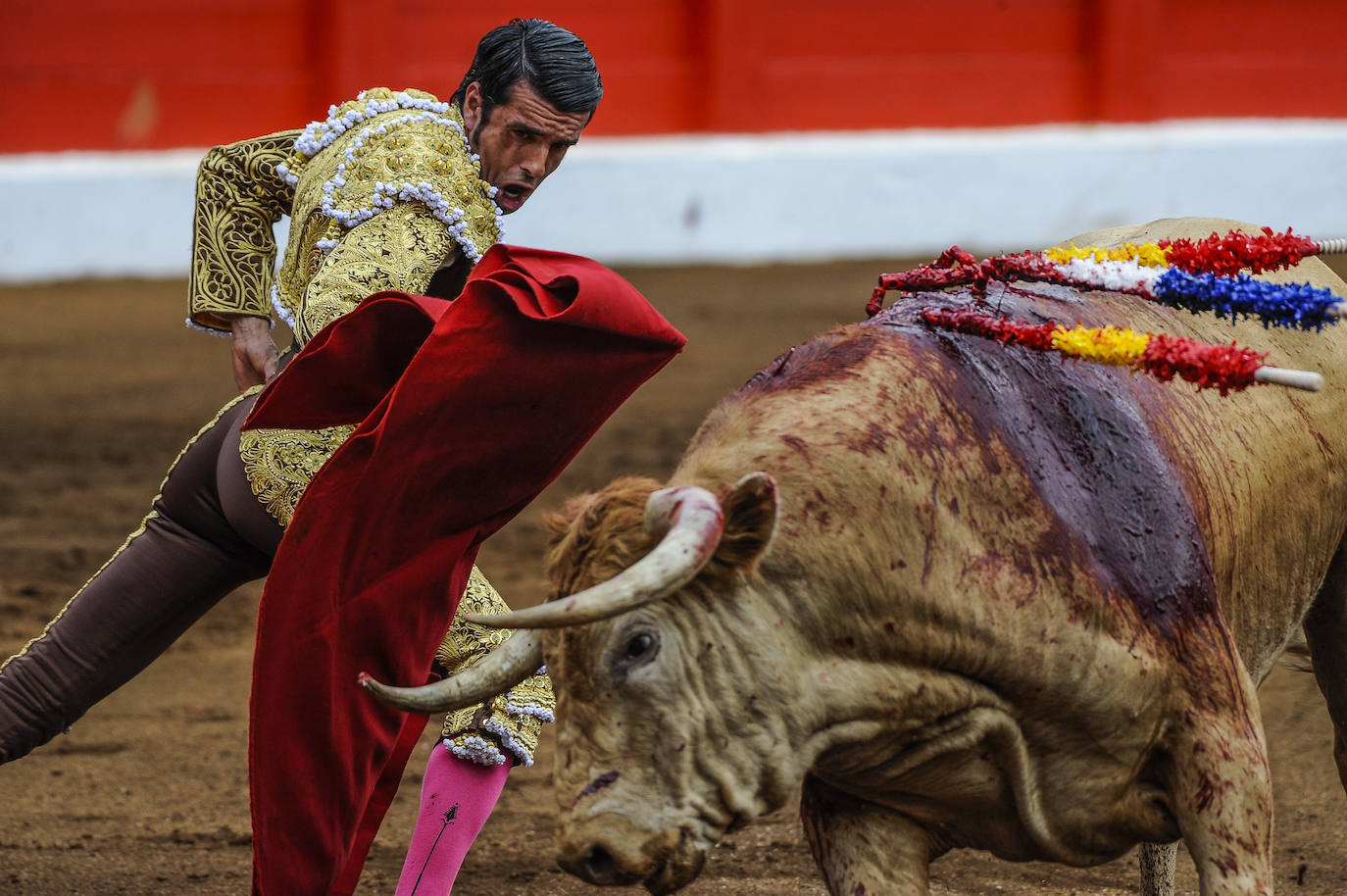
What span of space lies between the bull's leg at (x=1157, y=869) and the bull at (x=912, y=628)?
2.12 feet

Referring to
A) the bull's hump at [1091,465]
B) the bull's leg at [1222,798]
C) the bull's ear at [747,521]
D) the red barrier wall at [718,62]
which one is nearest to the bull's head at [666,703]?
the bull's ear at [747,521]

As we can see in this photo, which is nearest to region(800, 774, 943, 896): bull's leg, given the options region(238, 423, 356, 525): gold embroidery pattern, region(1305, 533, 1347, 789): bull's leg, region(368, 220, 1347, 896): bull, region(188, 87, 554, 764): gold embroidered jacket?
region(368, 220, 1347, 896): bull

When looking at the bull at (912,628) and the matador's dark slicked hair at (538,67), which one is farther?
the matador's dark slicked hair at (538,67)

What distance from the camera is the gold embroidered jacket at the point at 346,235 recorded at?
2750 mm

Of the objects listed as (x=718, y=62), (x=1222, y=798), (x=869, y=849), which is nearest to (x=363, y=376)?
(x=869, y=849)

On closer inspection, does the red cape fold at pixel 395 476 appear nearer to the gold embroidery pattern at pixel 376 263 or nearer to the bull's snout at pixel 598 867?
the gold embroidery pattern at pixel 376 263

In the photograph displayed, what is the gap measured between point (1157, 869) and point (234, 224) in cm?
197

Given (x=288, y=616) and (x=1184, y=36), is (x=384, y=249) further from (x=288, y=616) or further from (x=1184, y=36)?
(x=1184, y=36)

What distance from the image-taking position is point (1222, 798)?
97.0 inches

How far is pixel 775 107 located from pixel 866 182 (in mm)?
690

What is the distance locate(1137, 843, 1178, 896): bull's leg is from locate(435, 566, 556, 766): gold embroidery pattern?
109cm

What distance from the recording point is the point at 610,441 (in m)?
7.44

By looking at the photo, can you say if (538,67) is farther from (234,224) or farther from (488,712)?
(488,712)

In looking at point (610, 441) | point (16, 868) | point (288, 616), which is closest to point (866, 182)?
point (610, 441)
